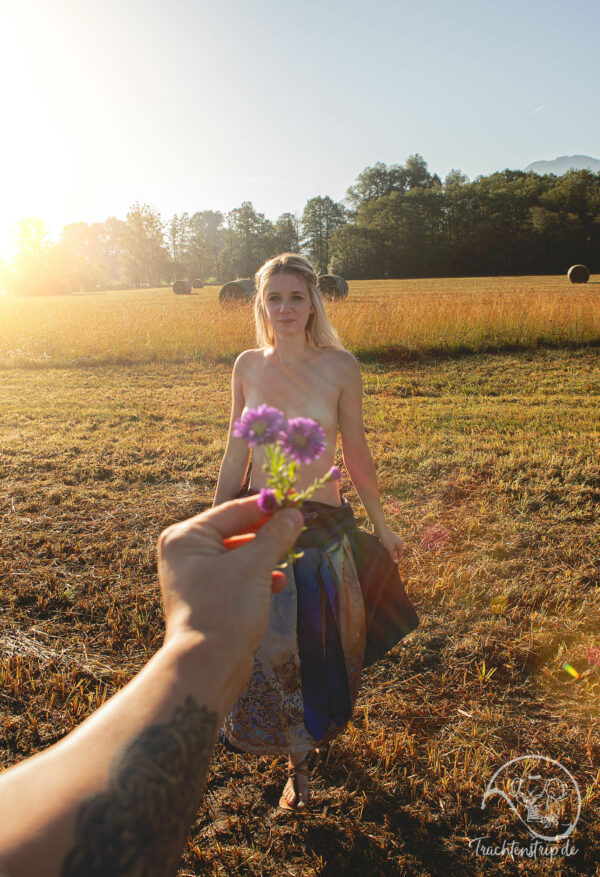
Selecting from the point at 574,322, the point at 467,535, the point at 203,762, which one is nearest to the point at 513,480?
the point at 467,535

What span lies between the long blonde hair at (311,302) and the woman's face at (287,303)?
53 mm

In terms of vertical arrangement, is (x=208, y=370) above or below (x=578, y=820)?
above

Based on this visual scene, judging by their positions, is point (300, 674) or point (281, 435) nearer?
point (281, 435)

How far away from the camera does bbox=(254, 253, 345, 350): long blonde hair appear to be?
2.57 m

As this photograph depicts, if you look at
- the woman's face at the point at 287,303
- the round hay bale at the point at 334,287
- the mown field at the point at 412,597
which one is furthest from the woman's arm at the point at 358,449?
the round hay bale at the point at 334,287

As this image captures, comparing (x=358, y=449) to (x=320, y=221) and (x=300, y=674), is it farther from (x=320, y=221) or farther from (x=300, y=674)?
(x=320, y=221)

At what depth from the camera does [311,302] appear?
2650 mm

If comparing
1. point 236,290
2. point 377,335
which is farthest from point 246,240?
point 377,335

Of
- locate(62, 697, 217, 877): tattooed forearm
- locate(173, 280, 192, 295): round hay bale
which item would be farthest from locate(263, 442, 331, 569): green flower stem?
locate(173, 280, 192, 295): round hay bale

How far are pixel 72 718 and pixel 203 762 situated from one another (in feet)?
7.17

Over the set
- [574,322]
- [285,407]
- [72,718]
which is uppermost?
[574,322]

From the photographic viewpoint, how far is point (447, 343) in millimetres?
12008

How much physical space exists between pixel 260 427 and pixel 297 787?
6.43 ft

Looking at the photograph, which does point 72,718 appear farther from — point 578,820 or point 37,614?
point 578,820
